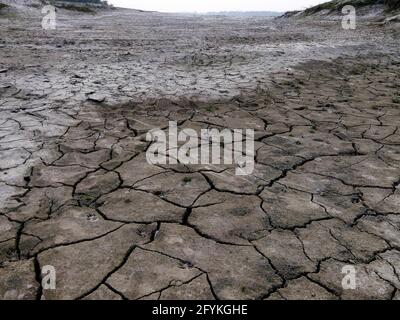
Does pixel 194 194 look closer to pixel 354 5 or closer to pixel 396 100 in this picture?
pixel 396 100

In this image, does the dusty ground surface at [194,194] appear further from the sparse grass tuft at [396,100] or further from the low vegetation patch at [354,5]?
the low vegetation patch at [354,5]

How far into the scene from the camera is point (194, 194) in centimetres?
258

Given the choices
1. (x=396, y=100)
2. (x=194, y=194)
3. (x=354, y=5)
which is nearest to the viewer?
(x=194, y=194)

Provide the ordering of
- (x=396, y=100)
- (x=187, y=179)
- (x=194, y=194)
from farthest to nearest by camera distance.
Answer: (x=396, y=100), (x=187, y=179), (x=194, y=194)

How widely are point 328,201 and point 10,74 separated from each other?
4.98m

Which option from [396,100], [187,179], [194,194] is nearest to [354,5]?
[396,100]

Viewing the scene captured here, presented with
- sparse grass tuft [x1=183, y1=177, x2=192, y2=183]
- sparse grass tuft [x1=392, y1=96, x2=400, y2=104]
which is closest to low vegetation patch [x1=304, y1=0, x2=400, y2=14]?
sparse grass tuft [x1=392, y1=96, x2=400, y2=104]

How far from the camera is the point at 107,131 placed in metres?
3.65

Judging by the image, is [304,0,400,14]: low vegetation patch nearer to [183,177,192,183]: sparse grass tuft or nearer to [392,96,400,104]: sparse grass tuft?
[392,96,400,104]: sparse grass tuft

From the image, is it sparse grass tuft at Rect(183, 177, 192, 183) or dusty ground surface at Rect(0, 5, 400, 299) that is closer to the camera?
dusty ground surface at Rect(0, 5, 400, 299)

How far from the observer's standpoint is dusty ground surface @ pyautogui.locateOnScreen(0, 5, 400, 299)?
1.82m

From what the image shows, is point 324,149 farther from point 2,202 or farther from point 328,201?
point 2,202

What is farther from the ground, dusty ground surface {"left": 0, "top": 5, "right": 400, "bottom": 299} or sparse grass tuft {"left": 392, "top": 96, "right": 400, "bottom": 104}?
sparse grass tuft {"left": 392, "top": 96, "right": 400, "bottom": 104}
